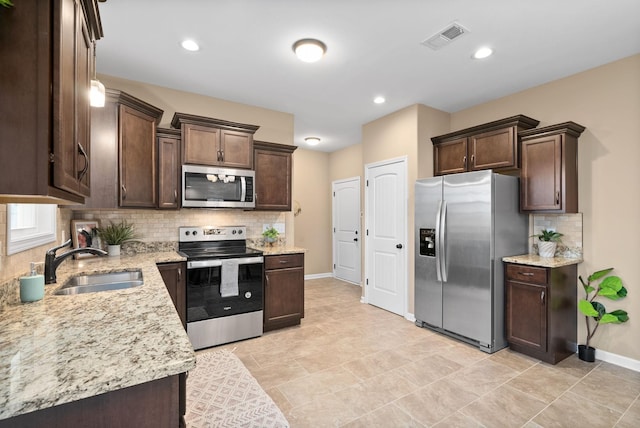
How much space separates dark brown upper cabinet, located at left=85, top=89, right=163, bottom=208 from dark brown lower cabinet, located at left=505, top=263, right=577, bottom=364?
374 cm

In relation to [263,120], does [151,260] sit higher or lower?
lower

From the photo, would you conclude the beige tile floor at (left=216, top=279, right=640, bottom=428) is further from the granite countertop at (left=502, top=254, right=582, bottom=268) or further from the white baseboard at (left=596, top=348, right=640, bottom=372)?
the granite countertop at (left=502, top=254, right=582, bottom=268)

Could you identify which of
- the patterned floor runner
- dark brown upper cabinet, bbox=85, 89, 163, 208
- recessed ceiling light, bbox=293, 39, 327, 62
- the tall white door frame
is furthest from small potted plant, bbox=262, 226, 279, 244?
recessed ceiling light, bbox=293, 39, 327, 62

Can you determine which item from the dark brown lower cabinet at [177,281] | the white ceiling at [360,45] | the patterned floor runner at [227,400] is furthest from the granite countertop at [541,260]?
the dark brown lower cabinet at [177,281]

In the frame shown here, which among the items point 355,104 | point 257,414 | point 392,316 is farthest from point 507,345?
point 355,104

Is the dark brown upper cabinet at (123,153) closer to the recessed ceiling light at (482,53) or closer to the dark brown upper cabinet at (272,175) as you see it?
the dark brown upper cabinet at (272,175)

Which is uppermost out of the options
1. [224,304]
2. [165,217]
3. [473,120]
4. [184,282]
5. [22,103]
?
[473,120]

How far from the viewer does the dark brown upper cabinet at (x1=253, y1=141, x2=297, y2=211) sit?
12.4 feet

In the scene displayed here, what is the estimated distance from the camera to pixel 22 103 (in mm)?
836

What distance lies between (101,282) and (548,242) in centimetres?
402

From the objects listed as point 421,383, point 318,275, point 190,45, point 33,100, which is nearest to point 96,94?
point 33,100

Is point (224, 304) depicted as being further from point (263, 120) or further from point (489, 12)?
point (489, 12)

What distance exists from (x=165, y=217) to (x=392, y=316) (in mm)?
3090

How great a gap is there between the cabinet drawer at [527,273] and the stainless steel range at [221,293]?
102 inches
